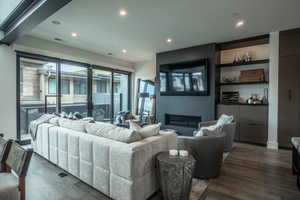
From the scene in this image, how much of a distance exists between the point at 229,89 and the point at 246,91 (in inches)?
18.1

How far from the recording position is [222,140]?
2.47 meters

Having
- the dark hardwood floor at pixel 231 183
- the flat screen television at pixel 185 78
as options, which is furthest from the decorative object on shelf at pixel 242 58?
the dark hardwood floor at pixel 231 183

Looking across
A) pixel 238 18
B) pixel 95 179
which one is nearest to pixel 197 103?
pixel 238 18

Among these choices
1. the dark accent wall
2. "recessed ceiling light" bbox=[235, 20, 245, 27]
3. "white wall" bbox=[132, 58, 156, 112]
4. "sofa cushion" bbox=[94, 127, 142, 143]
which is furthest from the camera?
"white wall" bbox=[132, 58, 156, 112]

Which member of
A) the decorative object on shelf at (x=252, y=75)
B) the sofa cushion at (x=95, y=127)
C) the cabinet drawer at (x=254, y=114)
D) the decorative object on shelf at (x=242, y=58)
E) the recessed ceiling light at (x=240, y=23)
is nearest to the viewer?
the sofa cushion at (x=95, y=127)

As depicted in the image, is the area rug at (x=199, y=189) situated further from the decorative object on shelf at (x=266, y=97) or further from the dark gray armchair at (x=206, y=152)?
the decorative object on shelf at (x=266, y=97)

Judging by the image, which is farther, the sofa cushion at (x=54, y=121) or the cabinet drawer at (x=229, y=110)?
the cabinet drawer at (x=229, y=110)

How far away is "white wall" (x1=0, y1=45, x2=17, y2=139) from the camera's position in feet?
12.6

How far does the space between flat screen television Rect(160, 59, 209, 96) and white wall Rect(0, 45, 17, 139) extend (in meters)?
4.22

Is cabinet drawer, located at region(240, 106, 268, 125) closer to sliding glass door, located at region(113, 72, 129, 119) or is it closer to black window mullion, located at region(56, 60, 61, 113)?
sliding glass door, located at region(113, 72, 129, 119)

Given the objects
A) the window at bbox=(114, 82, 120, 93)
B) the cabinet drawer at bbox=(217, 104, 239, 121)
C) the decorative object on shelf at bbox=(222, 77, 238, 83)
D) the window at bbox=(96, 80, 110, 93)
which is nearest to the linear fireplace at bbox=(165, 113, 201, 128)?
the cabinet drawer at bbox=(217, 104, 239, 121)

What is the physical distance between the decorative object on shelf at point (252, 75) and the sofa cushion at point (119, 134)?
3925mm

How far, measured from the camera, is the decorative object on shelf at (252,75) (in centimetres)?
437

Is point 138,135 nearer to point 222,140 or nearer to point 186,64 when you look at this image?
point 222,140
